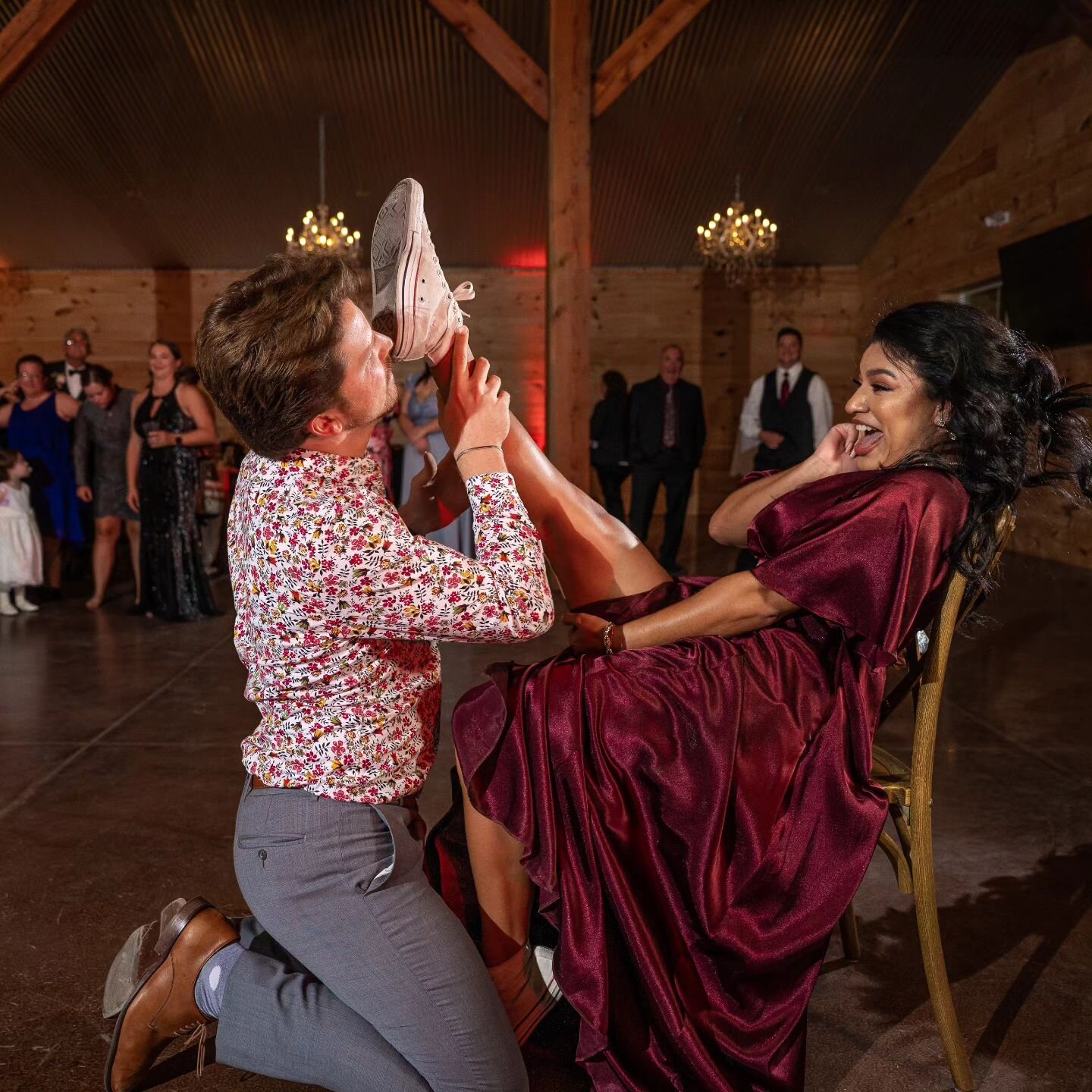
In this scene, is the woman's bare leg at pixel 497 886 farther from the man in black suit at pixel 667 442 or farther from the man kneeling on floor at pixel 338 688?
the man in black suit at pixel 667 442


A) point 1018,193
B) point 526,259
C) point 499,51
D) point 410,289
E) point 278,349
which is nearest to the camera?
point 278,349

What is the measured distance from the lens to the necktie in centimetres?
662

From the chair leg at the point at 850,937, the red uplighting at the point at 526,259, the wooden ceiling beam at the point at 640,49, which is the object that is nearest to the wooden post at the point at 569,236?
the wooden ceiling beam at the point at 640,49

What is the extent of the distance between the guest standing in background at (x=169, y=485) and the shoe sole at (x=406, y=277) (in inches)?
153

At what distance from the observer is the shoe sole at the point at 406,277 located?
4.49 feet

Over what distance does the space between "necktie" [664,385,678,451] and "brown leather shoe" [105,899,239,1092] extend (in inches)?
216

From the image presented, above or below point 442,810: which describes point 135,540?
above

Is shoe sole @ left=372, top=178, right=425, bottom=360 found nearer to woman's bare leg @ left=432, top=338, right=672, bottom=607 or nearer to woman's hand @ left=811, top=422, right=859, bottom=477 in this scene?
woman's bare leg @ left=432, top=338, right=672, bottom=607

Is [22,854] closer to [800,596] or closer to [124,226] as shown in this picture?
[800,596]

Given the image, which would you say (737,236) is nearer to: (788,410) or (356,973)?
(788,410)

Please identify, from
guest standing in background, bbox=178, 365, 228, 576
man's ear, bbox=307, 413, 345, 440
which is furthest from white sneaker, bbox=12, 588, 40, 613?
man's ear, bbox=307, 413, 345, 440

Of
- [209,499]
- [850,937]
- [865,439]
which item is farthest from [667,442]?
[865,439]

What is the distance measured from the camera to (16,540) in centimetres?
537

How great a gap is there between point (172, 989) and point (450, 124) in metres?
8.25
